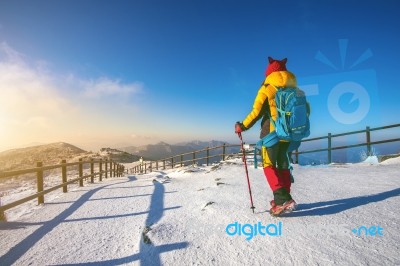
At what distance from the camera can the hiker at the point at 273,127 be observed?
3254 millimetres

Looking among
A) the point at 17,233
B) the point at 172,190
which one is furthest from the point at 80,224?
the point at 172,190

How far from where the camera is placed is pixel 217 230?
3.18 metres

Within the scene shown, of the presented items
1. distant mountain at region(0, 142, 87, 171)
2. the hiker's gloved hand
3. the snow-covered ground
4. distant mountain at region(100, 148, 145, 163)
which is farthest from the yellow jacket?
distant mountain at region(100, 148, 145, 163)

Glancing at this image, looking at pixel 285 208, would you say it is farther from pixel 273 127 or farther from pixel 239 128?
pixel 239 128

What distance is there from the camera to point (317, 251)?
246cm

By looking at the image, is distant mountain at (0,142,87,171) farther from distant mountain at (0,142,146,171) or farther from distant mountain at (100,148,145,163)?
distant mountain at (100,148,145,163)

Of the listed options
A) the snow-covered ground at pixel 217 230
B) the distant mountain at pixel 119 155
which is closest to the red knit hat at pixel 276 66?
the snow-covered ground at pixel 217 230

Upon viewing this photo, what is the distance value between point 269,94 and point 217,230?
1927mm

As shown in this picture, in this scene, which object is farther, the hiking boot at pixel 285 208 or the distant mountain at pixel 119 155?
the distant mountain at pixel 119 155

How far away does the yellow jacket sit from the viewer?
3230 millimetres

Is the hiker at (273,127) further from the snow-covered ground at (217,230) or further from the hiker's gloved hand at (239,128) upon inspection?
the snow-covered ground at (217,230)

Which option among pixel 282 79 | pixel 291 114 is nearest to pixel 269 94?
pixel 282 79

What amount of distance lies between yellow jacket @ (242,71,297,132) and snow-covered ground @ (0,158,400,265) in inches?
56.1

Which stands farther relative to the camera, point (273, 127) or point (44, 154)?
point (44, 154)
